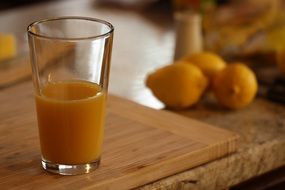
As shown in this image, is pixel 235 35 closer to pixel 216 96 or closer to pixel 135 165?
pixel 216 96

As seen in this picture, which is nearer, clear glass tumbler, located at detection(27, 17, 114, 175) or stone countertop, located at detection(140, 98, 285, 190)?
clear glass tumbler, located at detection(27, 17, 114, 175)

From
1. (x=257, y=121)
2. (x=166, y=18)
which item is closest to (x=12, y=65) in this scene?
(x=257, y=121)

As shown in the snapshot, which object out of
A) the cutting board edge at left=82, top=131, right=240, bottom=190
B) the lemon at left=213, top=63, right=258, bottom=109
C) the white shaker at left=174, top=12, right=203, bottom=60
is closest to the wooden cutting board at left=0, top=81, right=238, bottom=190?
the cutting board edge at left=82, top=131, right=240, bottom=190

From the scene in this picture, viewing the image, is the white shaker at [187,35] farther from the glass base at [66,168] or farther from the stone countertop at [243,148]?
the glass base at [66,168]

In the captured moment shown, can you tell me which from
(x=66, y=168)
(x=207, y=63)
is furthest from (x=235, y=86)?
(x=66, y=168)

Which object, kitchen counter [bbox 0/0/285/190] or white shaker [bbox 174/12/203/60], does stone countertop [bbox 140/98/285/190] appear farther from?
white shaker [bbox 174/12/203/60]

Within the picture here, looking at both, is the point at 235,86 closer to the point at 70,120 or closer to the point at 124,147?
the point at 124,147

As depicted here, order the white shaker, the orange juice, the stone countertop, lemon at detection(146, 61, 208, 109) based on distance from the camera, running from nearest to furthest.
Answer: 1. the orange juice
2. the stone countertop
3. lemon at detection(146, 61, 208, 109)
4. the white shaker
